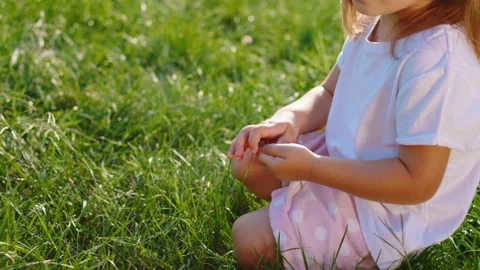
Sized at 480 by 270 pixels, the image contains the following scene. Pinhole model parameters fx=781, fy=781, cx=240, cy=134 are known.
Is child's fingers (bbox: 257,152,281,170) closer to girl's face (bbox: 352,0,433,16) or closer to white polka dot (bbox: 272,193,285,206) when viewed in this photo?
white polka dot (bbox: 272,193,285,206)

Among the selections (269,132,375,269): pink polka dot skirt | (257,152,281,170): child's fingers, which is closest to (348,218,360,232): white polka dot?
(269,132,375,269): pink polka dot skirt

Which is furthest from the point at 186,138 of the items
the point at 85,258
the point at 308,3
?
the point at 308,3

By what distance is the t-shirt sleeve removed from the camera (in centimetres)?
170

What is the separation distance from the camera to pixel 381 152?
1871 millimetres

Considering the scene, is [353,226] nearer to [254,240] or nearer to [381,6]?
[254,240]

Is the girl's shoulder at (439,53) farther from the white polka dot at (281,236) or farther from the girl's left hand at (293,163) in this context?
the white polka dot at (281,236)

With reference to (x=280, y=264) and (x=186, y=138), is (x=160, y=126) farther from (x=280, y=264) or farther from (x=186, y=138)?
(x=280, y=264)

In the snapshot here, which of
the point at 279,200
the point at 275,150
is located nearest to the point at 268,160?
the point at 275,150

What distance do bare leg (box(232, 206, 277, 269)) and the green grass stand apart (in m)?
0.06

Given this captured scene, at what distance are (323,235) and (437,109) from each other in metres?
0.44

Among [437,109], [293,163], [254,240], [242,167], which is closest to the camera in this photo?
[437,109]

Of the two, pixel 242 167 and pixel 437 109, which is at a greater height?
pixel 437 109

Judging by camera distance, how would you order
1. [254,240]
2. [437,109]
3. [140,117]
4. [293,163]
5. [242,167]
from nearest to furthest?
[437,109] → [293,163] → [254,240] → [242,167] → [140,117]

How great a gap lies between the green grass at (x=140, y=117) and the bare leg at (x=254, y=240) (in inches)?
2.4
